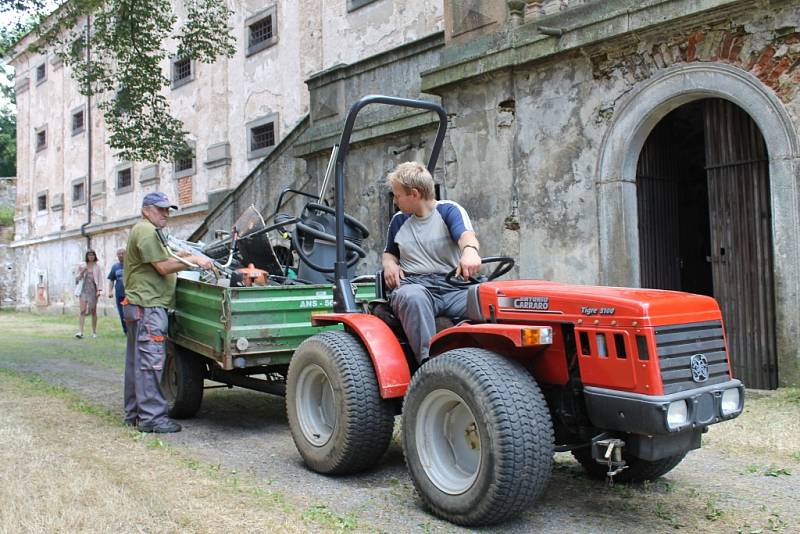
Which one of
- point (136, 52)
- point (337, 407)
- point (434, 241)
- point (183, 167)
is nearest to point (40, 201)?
point (183, 167)

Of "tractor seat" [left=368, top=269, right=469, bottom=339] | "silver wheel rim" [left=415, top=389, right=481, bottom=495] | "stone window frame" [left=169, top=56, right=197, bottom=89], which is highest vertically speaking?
"stone window frame" [left=169, top=56, right=197, bottom=89]

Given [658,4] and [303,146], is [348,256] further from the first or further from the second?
[303,146]

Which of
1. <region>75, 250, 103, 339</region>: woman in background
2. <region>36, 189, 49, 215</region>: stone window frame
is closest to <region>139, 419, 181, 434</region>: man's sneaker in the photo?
<region>75, 250, 103, 339</region>: woman in background

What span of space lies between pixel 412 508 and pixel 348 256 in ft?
10.1

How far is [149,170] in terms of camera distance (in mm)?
23703

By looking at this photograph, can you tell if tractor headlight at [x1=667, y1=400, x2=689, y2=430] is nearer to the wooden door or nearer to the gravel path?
the gravel path

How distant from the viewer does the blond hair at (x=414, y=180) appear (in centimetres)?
445

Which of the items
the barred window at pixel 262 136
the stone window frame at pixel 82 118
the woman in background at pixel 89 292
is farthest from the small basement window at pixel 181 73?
the woman in background at pixel 89 292

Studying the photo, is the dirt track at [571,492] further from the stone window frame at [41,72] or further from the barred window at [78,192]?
the stone window frame at [41,72]

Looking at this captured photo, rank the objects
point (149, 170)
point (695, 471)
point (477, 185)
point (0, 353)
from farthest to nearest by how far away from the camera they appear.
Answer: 1. point (149, 170)
2. point (0, 353)
3. point (477, 185)
4. point (695, 471)

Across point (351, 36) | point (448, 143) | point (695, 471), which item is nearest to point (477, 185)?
point (448, 143)

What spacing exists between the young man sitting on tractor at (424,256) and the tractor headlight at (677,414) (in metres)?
1.30

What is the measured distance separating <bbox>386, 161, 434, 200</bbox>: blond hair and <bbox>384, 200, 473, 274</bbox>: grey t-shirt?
15 cm

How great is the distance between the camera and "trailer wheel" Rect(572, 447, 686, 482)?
13.9ft
